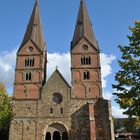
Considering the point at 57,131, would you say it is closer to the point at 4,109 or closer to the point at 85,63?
the point at 4,109

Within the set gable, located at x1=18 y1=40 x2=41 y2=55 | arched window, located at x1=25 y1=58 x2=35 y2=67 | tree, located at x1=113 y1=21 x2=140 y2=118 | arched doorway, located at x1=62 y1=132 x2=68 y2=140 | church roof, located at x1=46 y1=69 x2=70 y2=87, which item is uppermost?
gable, located at x1=18 y1=40 x2=41 y2=55

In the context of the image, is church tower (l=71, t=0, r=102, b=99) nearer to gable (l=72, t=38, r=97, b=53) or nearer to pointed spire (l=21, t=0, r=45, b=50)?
gable (l=72, t=38, r=97, b=53)

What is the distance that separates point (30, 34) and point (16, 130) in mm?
17841

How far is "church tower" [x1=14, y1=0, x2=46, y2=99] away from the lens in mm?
43594

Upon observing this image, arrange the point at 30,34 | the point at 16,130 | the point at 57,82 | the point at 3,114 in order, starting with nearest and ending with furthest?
the point at 3,114 < the point at 16,130 < the point at 57,82 < the point at 30,34

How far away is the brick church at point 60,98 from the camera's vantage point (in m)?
40.8

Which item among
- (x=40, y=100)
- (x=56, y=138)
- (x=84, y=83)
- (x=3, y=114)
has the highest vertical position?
(x=84, y=83)

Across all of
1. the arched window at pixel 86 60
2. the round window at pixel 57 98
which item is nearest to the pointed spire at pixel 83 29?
the arched window at pixel 86 60

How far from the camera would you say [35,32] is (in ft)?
158

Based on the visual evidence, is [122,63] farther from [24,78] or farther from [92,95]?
[24,78]

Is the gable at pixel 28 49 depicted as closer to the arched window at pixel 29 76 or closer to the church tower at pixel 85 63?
the arched window at pixel 29 76

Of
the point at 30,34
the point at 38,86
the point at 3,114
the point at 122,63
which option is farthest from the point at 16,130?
the point at 122,63

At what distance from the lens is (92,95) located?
140ft

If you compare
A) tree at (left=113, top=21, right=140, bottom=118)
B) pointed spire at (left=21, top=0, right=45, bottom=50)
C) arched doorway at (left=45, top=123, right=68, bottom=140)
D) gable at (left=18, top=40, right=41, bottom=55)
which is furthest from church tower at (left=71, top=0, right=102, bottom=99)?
tree at (left=113, top=21, right=140, bottom=118)
